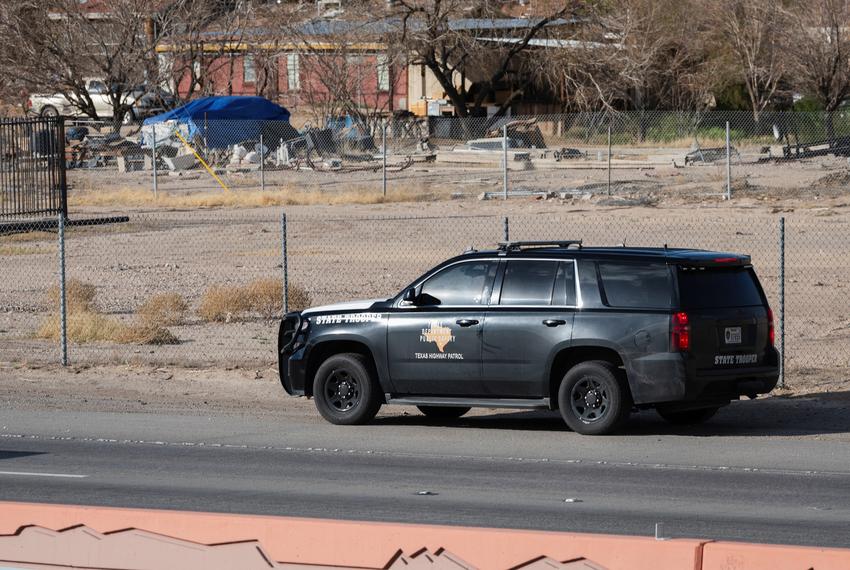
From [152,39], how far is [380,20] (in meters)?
12.8

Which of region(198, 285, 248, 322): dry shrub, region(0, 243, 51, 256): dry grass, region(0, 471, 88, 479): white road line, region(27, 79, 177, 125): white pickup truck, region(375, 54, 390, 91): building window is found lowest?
region(0, 471, 88, 479): white road line

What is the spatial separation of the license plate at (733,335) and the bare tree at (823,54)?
1581 inches

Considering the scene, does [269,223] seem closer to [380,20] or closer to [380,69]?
[380,20]

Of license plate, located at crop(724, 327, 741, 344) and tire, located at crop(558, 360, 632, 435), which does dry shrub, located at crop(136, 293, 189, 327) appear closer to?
tire, located at crop(558, 360, 632, 435)

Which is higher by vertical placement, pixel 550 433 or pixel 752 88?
pixel 752 88

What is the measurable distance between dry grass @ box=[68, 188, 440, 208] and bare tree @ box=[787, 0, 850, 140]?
67.2 feet

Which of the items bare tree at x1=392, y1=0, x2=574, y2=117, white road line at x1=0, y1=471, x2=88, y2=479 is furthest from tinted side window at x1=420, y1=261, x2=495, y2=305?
bare tree at x1=392, y1=0, x2=574, y2=117

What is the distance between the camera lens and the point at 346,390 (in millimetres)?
13891

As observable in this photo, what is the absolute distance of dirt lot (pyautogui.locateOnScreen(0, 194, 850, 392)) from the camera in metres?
18.7

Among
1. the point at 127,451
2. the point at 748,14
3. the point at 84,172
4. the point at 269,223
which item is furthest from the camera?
the point at 748,14

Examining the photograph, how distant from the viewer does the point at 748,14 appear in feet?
183

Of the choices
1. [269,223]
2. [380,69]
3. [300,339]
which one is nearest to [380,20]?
[380,69]

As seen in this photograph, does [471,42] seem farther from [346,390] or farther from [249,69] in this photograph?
[346,390]

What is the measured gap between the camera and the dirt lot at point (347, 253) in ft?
61.5
